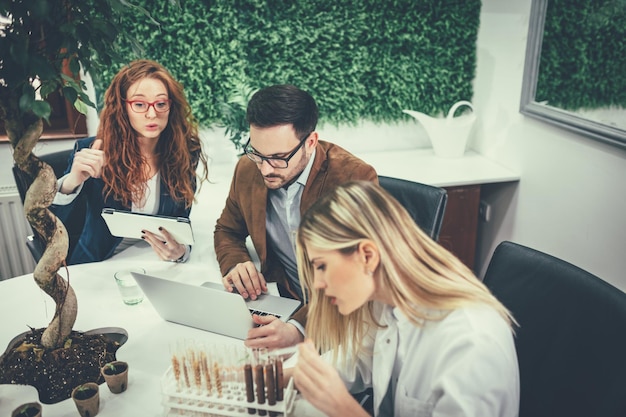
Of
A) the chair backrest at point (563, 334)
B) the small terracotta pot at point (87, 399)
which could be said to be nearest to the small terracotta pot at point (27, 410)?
the small terracotta pot at point (87, 399)

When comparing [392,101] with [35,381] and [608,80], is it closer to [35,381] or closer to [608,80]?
[608,80]

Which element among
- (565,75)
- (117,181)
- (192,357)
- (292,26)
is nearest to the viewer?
(192,357)

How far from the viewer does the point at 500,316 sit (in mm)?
1097

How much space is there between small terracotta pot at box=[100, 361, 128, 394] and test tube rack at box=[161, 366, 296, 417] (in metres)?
0.14

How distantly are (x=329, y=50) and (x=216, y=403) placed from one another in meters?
2.28

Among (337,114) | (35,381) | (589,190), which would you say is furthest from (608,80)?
(35,381)

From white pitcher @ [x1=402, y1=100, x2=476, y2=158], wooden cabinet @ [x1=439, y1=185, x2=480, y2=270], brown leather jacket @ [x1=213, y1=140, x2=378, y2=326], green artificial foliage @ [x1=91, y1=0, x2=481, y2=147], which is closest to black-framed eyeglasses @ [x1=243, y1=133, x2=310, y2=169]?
brown leather jacket @ [x1=213, y1=140, x2=378, y2=326]

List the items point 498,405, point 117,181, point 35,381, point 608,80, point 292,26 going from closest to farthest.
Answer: point 498,405 → point 35,381 → point 117,181 → point 608,80 → point 292,26

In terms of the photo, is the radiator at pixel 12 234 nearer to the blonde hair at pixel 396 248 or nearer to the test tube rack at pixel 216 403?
the test tube rack at pixel 216 403

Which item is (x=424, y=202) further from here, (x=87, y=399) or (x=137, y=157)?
(x=87, y=399)

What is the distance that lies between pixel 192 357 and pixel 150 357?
Answer: 0.30 meters

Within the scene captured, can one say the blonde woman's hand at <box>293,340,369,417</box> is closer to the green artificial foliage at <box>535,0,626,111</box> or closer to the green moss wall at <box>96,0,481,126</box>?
the green artificial foliage at <box>535,0,626,111</box>

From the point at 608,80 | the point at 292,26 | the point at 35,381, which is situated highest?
the point at 292,26

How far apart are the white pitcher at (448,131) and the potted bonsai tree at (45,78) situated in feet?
6.80
